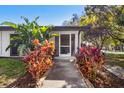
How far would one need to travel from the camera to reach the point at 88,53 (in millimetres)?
10648

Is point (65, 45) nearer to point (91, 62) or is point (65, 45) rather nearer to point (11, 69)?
point (11, 69)

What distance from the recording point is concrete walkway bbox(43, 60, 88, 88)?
27.3 feet

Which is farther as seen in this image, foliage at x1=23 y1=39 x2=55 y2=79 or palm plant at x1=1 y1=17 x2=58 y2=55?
palm plant at x1=1 y1=17 x2=58 y2=55

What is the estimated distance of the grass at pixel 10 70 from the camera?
999 centimetres

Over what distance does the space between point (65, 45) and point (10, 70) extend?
4.77 metres

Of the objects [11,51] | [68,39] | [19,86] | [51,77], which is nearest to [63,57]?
[68,39]

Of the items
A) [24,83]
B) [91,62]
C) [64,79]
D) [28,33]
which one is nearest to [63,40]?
[28,33]

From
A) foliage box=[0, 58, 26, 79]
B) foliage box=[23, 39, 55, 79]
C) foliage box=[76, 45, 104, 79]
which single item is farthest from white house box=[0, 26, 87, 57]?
foliage box=[23, 39, 55, 79]

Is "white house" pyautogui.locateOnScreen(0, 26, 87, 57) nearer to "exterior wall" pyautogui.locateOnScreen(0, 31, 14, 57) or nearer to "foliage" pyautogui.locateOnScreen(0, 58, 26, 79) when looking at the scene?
"exterior wall" pyautogui.locateOnScreen(0, 31, 14, 57)

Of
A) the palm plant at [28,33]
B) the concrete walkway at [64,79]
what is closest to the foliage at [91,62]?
the concrete walkway at [64,79]

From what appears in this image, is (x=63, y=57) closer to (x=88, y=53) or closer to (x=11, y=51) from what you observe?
(x=11, y=51)

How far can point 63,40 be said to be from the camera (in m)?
15.7

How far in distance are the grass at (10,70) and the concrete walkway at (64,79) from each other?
4.89 ft

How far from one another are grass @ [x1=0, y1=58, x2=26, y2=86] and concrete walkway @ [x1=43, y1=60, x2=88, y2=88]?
149cm
